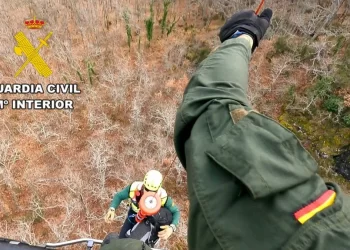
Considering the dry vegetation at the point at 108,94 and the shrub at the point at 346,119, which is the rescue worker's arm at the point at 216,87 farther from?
the shrub at the point at 346,119

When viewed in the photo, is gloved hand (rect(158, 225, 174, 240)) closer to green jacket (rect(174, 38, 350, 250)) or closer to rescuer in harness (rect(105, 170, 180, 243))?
rescuer in harness (rect(105, 170, 180, 243))

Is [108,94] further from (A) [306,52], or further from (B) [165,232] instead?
(A) [306,52]

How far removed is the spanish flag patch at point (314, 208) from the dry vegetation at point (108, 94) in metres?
3.38

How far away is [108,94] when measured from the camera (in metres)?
5.44

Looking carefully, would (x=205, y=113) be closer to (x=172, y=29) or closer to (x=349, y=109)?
(x=349, y=109)

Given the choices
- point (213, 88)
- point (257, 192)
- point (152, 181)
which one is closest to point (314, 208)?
point (257, 192)

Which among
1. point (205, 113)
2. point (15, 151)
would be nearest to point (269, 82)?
point (15, 151)

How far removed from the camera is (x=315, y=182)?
2.87 ft

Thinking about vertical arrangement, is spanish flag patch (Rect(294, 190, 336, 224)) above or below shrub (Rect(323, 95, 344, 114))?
above

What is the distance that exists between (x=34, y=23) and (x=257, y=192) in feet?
22.7

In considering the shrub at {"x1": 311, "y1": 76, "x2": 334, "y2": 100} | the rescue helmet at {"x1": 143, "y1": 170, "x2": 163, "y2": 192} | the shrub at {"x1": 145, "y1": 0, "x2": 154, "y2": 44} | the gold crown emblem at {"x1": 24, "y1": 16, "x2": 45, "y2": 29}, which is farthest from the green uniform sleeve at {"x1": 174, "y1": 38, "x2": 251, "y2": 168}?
the gold crown emblem at {"x1": 24, "y1": 16, "x2": 45, "y2": 29}

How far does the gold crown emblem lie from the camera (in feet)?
21.0

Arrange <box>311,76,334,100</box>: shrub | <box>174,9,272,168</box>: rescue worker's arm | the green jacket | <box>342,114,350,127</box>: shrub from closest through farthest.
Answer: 1. the green jacket
2. <box>174,9,272,168</box>: rescue worker's arm
3. <box>342,114,350,127</box>: shrub
4. <box>311,76,334,100</box>: shrub

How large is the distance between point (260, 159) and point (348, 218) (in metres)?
0.26
